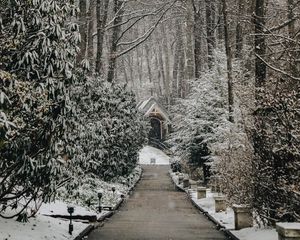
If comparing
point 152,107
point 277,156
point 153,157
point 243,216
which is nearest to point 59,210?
point 243,216

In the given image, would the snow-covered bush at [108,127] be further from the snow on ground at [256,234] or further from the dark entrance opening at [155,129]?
the dark entrance opening at [155,129]

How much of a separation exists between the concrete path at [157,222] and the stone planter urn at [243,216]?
23.0 inches

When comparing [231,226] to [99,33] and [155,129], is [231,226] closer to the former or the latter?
[99,33]

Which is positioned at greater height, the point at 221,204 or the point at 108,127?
the point at 108,127

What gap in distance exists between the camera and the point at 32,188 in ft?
36.7

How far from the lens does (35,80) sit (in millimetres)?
9359

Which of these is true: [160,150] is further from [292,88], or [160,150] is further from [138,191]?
[292,88]

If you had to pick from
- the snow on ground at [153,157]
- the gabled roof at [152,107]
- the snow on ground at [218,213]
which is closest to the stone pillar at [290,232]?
the snow on ground at [218,213]

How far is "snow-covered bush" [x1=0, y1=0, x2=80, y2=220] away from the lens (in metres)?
8.88

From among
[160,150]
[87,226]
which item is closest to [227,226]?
[87,226]

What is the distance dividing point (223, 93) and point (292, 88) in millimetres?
17395

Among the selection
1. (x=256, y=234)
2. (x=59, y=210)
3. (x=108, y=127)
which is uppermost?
(x=108, y=127)

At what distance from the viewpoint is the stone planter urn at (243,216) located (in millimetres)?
14258

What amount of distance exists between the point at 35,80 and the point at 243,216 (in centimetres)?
745
